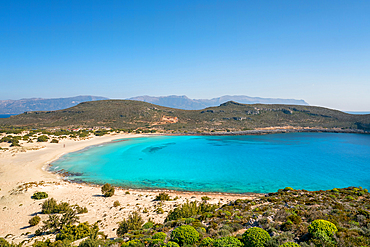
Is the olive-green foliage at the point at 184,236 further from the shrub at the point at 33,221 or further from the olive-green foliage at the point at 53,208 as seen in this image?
the olive-green foliage at the point at 53,208

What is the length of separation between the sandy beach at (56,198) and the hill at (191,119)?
57290 mm

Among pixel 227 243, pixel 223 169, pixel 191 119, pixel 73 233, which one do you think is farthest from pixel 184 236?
pixel 191 119

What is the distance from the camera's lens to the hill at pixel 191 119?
277ft

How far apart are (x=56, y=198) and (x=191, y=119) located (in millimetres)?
88113

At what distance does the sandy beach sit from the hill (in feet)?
188

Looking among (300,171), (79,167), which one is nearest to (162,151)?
(79,167)

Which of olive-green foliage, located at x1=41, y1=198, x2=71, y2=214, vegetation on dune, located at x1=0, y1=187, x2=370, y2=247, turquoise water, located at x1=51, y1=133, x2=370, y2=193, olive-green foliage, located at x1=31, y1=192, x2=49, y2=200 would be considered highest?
vegetation on dune, located at x1=0, y1=187, x2=370, y2=247

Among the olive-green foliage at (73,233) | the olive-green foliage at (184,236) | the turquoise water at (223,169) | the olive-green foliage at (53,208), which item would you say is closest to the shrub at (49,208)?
the olive-green foliage at (53,208)

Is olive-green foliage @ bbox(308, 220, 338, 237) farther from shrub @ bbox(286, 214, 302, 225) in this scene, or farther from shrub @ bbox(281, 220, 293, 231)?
shrub @ bbox(286, 214, 302, 225)

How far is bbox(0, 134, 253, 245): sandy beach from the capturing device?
42.3 feet

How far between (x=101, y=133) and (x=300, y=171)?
65360mm

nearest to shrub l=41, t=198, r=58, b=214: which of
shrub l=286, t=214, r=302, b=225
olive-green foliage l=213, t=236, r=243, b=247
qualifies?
olive-green foliage l=213, t=236, r=243, b=247

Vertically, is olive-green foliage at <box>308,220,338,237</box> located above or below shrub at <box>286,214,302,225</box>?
above

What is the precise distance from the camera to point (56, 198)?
17859mm
